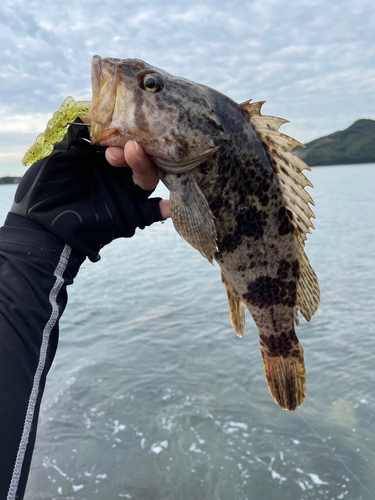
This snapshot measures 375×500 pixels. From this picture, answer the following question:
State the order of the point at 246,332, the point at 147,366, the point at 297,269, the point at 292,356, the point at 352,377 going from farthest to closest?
1. the point at 246,332
2. the point at 147,366
3. the point at 352,377
4. the point at 292,356
5. the point at 297,269

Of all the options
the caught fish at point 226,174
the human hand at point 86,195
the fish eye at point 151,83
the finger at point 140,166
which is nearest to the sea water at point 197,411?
the human hand at point 86,195

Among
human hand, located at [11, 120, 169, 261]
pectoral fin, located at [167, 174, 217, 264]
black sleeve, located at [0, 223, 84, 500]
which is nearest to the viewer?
black sleeve, located at [0, 223, 84, 500]

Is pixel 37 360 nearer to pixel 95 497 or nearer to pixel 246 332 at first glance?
pixel 95 497

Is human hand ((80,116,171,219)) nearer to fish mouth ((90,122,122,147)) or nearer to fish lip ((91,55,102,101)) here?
fish mouth ((90,122,122,147))

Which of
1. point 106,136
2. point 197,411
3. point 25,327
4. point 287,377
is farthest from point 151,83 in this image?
point 197,411

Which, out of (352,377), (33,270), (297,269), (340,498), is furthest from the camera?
(352,377)

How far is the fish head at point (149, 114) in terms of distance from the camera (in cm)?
259

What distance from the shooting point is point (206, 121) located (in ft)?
8.84

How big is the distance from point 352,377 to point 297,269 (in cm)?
554

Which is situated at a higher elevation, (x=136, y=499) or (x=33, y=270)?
(x=33, y=270)

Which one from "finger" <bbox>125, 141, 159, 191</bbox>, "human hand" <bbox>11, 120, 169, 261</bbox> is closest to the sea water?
"human hand" <bbox>11, 120, 169, 261</bbox>

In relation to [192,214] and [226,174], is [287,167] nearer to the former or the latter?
[226,174]

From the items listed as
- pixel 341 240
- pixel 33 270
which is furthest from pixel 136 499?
pixel 341 240

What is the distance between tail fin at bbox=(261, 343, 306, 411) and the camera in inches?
131
